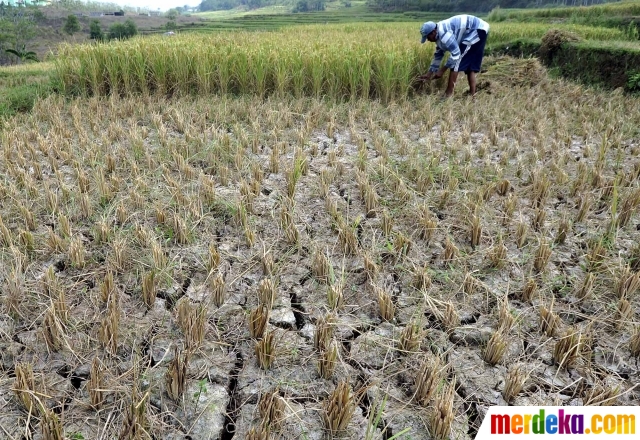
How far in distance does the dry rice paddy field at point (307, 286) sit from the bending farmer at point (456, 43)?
1.88 metres

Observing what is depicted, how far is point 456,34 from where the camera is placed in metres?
5.18

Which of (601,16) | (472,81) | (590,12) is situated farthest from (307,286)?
(590,12)

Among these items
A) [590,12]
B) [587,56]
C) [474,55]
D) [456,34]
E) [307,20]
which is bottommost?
[587,56]

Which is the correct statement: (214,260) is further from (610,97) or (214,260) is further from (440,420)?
Result: (610,97)

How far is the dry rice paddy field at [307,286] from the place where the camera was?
4.46 feet

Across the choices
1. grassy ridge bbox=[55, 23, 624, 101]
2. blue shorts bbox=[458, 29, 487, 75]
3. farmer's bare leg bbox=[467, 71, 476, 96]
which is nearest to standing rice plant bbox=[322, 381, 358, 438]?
grassy ridge bbox=[55, 23, 624, 101]

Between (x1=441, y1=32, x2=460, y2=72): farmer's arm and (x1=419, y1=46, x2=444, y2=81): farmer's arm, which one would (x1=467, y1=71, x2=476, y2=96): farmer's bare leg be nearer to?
(x1=419, y1=46, x2=444, y2=81): farmer's arm

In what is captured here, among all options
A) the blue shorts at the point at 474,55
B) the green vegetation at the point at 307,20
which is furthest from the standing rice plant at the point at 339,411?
the green vegetation at the point at 307,20

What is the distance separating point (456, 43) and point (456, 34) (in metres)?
0.43

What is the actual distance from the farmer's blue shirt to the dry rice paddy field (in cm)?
186

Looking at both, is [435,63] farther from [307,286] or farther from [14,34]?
[14,34]

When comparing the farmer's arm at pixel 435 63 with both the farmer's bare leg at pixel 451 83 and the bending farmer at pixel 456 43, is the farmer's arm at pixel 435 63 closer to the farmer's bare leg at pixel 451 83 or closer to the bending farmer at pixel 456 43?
the bending farmer at pixel 456 43

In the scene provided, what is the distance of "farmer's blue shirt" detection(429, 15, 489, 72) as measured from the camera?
16.1 ft

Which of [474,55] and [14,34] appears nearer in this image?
[474,55]
